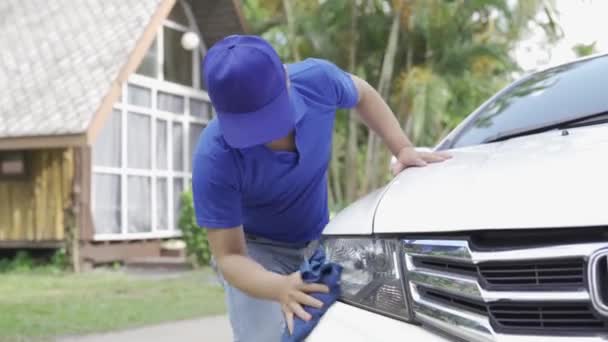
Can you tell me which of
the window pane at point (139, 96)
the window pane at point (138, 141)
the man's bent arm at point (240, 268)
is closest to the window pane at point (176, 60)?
the window pane at point (139, 96)

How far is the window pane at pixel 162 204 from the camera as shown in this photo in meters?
15.2

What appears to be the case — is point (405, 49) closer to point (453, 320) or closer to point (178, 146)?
point (178, 146)

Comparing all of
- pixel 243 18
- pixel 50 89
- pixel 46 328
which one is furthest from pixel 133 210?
pixel 46 328

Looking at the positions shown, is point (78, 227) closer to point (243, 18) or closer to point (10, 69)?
point (10, 69)

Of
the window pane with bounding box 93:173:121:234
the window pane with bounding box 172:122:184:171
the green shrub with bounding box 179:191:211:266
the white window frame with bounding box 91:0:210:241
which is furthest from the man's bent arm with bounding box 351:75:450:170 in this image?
the window pane with bounding box 172:122:184:171

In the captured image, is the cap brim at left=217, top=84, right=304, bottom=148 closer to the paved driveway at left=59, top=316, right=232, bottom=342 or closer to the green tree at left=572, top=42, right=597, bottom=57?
the paved driveway at left=59, top=316, right=232, bottom=342

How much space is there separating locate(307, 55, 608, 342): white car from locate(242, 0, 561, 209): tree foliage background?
51.0 feet

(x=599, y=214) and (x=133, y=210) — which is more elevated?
(x=599, y=214)

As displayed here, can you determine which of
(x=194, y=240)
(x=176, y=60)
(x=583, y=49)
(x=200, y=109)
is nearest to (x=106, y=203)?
(x=194, y=240)

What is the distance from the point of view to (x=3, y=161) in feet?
43.8

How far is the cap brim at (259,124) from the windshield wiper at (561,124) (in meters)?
1.20

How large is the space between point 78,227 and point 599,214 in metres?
11.9

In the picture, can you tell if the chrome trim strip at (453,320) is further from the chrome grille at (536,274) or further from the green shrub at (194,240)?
the green shrub at (194,240)

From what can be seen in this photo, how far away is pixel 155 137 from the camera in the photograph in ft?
49.3
